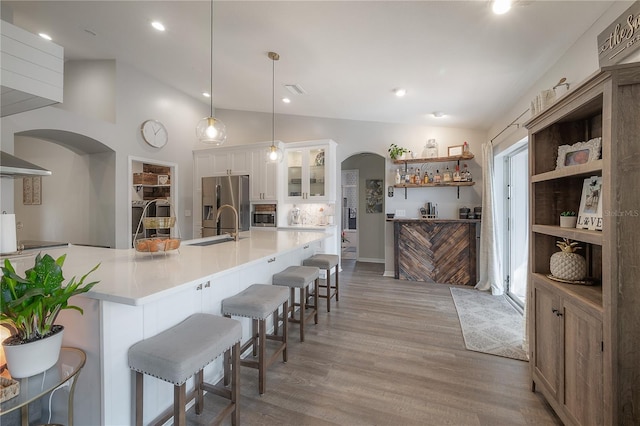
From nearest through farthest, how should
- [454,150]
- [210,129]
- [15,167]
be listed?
[15,167] < [210,129] < [454,150]

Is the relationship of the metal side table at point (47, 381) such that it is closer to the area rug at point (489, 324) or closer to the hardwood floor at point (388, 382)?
the hardwood floor at point (388, 382)

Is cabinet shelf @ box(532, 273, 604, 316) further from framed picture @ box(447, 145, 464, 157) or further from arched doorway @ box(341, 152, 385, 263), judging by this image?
arched doorway @ box(341, 152, 385, 263)

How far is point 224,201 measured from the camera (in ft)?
17.4

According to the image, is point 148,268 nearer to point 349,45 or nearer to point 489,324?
point 349,45

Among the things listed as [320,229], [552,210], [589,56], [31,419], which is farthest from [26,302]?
[320,229]

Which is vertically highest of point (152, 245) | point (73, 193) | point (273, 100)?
point (273, 100)

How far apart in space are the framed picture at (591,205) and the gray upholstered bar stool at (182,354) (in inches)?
80.8

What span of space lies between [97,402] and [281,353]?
1291 mm

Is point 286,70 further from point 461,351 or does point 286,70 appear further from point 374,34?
point 461,351

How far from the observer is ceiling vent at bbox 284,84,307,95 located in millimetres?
3973

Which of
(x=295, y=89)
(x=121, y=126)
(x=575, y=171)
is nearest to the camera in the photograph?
(x=575, y=171)

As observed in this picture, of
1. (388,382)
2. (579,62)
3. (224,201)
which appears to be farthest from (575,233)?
(224,201)

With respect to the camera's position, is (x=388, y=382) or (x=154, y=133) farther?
(x=154, y=133)

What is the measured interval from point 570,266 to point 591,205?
38 cm
